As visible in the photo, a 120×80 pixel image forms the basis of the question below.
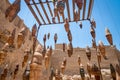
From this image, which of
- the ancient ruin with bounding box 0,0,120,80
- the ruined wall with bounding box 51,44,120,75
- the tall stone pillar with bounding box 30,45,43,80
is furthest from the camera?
the ruined wall with bounding box 51,44,120,75

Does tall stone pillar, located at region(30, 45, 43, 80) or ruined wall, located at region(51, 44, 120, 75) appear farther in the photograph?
ruined wall, located at region(51, 44, 120, 75)

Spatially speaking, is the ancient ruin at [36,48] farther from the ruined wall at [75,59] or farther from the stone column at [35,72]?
the ruined wall at [75,59]

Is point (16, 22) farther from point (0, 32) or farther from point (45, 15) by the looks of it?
point (45, 15)

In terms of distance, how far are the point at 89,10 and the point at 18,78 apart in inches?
180

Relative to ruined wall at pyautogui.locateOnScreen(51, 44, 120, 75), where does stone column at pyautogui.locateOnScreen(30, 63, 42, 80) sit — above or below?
below

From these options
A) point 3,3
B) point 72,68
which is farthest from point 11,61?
point 72,68

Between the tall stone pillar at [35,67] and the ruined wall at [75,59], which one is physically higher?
the ruined wall at [75,59]

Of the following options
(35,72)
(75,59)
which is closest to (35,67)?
(35,72)

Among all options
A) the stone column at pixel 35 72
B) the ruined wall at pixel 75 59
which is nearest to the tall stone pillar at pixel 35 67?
the stone column at pixel 35 72

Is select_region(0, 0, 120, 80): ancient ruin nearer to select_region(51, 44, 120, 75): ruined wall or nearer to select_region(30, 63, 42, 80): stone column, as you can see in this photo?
select_region(30, 63, 42, 80): stone column

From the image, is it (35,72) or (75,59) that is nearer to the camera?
(35,72)

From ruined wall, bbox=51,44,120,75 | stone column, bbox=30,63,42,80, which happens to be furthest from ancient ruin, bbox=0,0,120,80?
ruined wall, bbox=51,44,120,75

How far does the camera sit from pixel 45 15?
503 cm

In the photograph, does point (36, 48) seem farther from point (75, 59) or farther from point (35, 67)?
point (75, 59)
